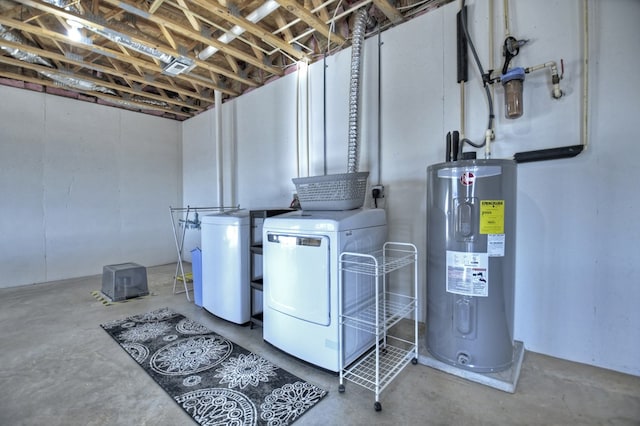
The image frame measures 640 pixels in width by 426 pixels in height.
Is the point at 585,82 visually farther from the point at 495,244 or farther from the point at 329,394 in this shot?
the point at 329,394

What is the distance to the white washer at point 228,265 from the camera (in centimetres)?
278

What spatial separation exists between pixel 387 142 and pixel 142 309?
11.1 ft

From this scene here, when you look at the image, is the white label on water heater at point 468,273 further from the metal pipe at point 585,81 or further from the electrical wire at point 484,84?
the metal pipe at point 585,81

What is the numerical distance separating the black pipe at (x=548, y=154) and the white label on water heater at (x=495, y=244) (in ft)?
2.53

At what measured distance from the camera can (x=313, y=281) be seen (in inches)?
79.4

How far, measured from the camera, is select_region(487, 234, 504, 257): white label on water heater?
6.12 feet

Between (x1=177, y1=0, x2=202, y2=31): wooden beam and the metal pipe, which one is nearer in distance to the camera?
the metal pipe

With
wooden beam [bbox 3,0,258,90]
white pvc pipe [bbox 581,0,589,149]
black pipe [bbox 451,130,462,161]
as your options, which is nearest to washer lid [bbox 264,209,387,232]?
black pipe [bbox 451,130,462,161]

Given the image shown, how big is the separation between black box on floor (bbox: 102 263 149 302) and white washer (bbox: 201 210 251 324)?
56.2 inches

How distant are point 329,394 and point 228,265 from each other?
5.11 feet

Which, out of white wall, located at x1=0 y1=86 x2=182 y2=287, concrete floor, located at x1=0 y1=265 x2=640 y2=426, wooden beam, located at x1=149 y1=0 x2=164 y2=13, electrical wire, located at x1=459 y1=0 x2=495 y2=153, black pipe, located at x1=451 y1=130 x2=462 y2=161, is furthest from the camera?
white wall, located at x1=0 y1=86 x2=182 y2=287

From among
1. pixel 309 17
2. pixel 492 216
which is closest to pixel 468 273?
pixel 492 216

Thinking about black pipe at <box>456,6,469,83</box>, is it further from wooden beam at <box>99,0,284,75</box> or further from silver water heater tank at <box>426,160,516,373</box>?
wooden beam at <box>99,0,284,75</box>

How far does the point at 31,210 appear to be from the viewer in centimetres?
445
